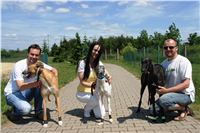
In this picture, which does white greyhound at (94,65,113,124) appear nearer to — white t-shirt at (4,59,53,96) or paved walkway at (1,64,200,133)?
paved walkway at (1,64,200,133)

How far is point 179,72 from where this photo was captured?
7.39m

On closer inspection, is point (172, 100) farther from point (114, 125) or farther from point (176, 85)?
point (114, 125)

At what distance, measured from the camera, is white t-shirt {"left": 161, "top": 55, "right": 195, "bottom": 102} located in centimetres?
725

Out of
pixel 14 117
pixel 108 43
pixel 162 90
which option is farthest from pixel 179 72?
pixel 108 43

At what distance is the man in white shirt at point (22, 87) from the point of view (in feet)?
24.7

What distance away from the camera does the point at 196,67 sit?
2184cm

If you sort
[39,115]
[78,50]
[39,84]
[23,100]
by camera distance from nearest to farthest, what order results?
[39,84], [23,100], [39,115], [78,50]

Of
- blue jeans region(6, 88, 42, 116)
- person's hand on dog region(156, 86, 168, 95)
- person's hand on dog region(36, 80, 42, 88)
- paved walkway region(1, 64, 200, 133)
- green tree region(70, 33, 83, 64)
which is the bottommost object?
paved walkway region(1, 64, 200, 133)

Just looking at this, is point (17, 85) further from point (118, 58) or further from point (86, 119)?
point (118, 58)

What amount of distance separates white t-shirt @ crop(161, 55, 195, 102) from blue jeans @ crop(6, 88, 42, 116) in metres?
3.03

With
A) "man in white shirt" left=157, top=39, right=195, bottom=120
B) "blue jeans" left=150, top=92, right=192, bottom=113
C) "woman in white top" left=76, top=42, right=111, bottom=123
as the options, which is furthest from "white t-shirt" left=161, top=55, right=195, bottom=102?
"woman in white top" left=76, top=42, right=111, bottom=123

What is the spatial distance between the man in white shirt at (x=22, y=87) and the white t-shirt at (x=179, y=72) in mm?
2547

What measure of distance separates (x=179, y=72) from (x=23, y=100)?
3.55m

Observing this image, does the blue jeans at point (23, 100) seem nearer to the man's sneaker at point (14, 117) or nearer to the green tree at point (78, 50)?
the man's sneaker at point (14, 117)
